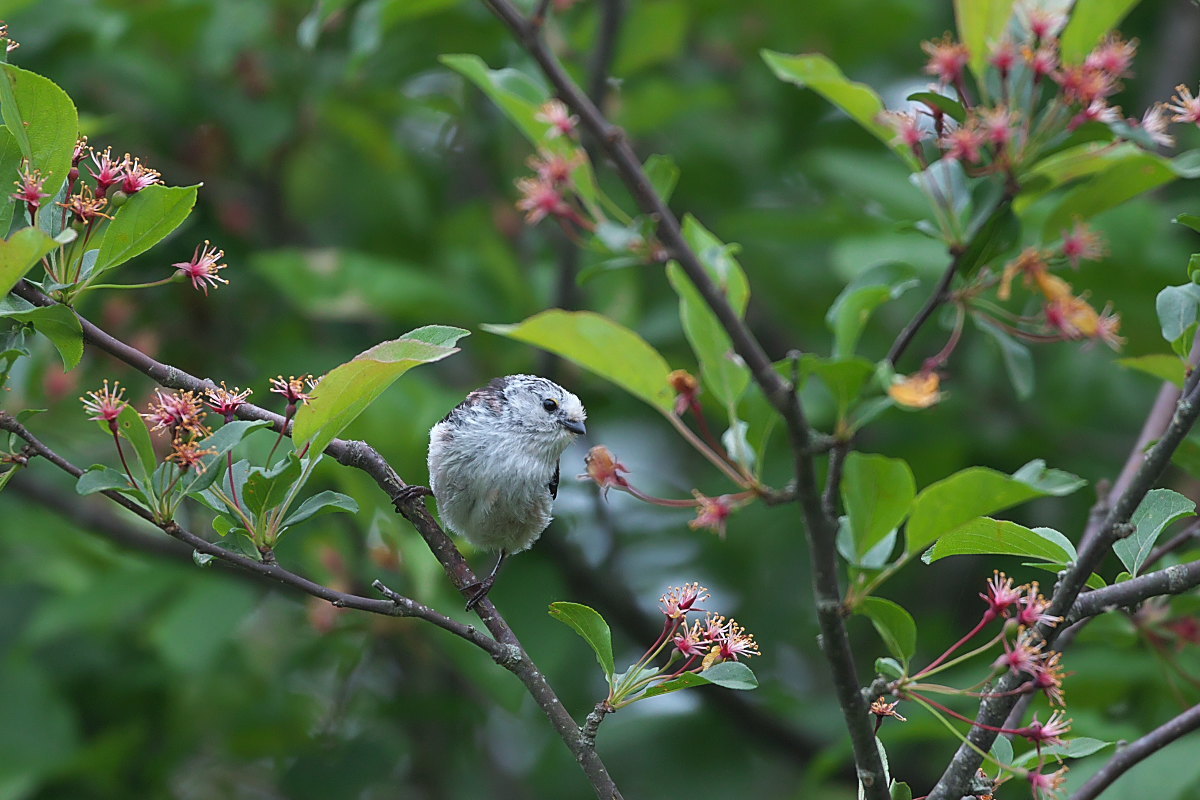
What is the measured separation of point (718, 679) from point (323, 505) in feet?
2.84

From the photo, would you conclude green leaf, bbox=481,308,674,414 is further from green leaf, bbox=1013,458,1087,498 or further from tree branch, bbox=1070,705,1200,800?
tree branch, bbox=1070,705,1200,800

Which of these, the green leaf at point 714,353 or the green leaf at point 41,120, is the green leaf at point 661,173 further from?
the green leaf at point 41,120

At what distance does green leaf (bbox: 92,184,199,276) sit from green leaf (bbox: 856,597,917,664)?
151cm

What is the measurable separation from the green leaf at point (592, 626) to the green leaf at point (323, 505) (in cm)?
46

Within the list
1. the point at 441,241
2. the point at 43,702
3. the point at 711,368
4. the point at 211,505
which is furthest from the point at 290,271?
the point at 711,368

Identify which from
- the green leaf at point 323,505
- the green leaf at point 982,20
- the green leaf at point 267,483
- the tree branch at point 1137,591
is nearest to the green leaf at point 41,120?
the green leaf at point 267,483

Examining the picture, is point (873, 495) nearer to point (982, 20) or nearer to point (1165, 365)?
point (1165, 365)

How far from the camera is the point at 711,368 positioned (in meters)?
2.23

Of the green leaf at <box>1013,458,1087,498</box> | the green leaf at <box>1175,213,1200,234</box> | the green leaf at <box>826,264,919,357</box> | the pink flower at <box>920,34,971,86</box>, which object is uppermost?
the pink flower at <box>920,34,971,86</box>

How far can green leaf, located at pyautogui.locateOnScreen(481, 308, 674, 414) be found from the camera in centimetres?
193

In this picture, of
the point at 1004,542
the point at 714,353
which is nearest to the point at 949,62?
the point at 714,353

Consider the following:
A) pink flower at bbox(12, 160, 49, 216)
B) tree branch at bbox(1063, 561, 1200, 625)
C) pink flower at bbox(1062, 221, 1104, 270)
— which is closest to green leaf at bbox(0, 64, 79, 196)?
pink flower at bbox(12, 160, 49, 216)

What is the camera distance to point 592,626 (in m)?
2.48

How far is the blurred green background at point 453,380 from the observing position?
5.03 metres
